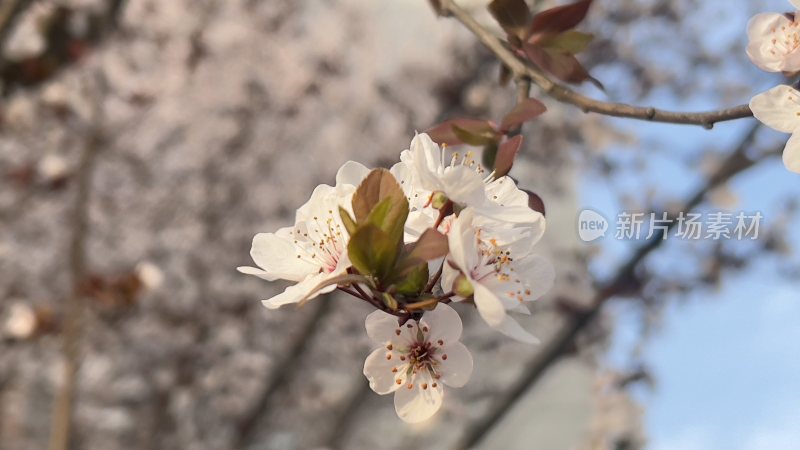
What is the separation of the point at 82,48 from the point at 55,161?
87 centimetres

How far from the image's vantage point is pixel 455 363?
61cm

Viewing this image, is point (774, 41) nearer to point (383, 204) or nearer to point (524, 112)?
point (524, 112)

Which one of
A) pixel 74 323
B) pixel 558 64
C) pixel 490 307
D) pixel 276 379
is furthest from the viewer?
pixel 276 379

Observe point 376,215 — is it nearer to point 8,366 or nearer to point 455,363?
point 455,363

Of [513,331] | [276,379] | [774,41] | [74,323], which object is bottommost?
[513,331]

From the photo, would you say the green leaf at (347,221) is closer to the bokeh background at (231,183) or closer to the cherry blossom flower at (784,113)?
the cherry blossom flower at (784,113)

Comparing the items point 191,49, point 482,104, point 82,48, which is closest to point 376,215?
point 482,104

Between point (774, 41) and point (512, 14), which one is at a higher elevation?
point (512, 14)

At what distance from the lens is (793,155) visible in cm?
62

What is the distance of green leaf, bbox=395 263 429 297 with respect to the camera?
0.55 meters

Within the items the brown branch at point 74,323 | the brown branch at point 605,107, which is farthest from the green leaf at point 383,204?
the brown branch at point 74,323

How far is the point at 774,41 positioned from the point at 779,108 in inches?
4.4

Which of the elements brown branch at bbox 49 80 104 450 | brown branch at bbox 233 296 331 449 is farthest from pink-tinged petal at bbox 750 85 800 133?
brown branch at bbox 233 296 331 449

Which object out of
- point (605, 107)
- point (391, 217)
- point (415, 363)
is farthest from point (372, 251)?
point (605, 107)
